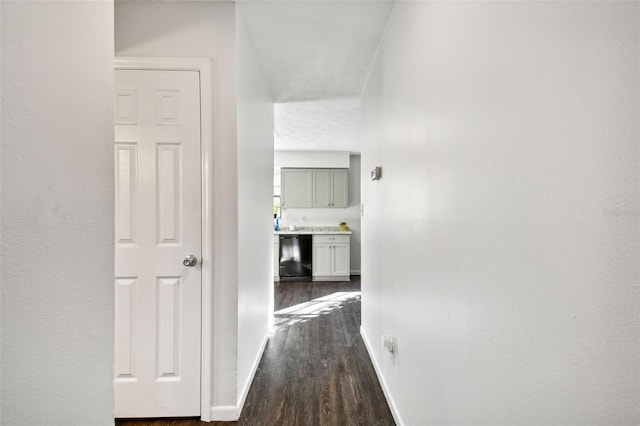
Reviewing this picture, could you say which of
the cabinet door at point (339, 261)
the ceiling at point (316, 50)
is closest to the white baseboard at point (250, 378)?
the ceiling at point (316, 50)

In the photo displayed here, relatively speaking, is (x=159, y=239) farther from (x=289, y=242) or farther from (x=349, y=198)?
(x=349, y=198)

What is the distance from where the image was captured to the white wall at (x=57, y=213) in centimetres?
58

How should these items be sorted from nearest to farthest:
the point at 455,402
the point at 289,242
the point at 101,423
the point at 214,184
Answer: the point at 101,423 → the point at 455,402 → the point at 214,184 → the point at 289,242

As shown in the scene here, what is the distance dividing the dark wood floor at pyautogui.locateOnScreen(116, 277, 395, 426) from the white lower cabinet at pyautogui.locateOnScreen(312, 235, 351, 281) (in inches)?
72.9

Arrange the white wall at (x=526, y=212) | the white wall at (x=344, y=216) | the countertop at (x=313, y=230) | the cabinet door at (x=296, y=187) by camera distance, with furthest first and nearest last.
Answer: the white wall at (x=344, y=216)
the cabinet door at (x=296, y=187)
the countertop at (x=313, y=230)
the white wall at (x=526, y=212)

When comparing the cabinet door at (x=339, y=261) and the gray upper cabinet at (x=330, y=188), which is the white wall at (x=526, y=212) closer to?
the cabinet door at (x=339, y=261)

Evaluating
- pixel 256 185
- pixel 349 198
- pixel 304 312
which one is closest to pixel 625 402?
pixel 256 185

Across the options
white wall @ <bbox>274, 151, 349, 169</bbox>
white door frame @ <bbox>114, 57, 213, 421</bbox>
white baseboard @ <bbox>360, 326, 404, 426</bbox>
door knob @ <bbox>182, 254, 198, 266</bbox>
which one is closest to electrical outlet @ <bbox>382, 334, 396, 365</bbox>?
white baseboard @ <bbox>360, 326, 404, 426</bbox>

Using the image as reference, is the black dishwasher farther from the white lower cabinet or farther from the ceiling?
the ceiling

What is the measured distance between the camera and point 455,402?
1.04m

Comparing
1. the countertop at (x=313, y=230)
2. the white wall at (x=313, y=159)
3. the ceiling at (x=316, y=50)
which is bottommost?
the countertop at (x=313, y=230)

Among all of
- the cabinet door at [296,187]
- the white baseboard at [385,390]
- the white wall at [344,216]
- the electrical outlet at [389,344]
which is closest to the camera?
the white baseboard at [385,390]

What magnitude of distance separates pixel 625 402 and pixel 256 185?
7.33 ft

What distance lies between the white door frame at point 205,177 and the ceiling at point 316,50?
473mm
